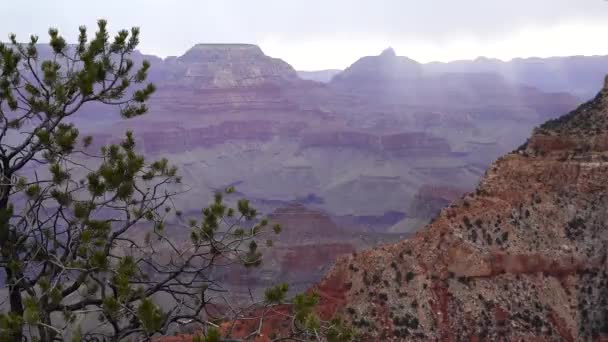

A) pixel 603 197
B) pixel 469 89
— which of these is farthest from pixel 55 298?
pixel 469 89

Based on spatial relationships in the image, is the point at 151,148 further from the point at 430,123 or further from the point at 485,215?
the point at 485,215

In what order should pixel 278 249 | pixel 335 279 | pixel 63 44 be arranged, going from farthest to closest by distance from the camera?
pixel 278 249
pixel 335 279
pixel 63 44

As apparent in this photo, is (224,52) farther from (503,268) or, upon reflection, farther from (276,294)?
(276,294)

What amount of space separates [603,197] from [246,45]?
396 feet

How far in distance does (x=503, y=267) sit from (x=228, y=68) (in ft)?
378

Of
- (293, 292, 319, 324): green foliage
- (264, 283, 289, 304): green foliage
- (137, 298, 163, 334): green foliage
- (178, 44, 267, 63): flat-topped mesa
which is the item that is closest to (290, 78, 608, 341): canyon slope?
(293, 292, 319, 324): green foliage

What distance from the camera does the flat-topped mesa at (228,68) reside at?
5020 inches

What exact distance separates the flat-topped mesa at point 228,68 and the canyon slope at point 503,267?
357ft

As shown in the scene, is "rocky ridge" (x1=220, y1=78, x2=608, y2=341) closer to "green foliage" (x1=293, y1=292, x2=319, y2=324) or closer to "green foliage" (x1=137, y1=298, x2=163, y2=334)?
"green foliage" (x1=293, y1=292, x2=319, y2=324)

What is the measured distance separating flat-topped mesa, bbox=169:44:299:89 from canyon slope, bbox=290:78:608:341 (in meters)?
109

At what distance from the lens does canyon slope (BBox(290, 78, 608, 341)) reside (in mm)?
18453

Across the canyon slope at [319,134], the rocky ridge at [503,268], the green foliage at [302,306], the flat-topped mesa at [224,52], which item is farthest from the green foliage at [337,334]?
the flat-topped mesa at [224,52]

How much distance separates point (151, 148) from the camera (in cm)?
10775

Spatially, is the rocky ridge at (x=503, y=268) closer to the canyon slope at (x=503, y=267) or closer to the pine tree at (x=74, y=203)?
the canyon slope at (x=503, y=267)
